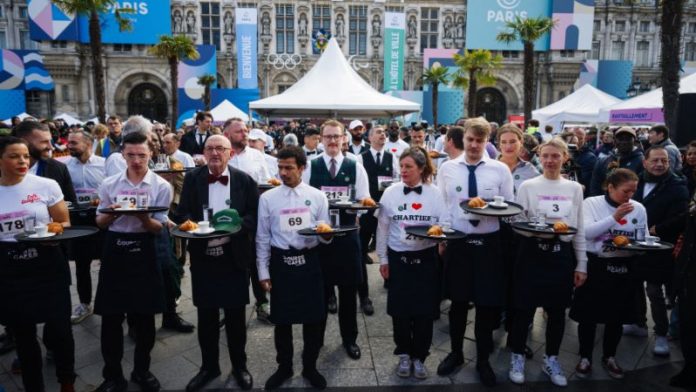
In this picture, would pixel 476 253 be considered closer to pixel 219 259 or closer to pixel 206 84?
pixel 219 259

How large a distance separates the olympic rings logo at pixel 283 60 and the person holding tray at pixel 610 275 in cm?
3431

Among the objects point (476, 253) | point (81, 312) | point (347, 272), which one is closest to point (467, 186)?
point (476, 253)

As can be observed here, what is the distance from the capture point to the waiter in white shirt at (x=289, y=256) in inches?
142

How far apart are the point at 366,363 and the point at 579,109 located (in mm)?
16993

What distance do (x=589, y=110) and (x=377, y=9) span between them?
23.5m

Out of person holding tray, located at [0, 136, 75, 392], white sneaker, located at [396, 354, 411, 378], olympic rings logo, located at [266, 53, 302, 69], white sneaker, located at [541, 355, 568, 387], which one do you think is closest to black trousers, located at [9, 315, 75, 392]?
person holding tray, located at [0, 136, 75, 392]

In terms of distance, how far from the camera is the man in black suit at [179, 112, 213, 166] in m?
7.96

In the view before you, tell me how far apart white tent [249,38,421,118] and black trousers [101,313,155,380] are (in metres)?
7.02

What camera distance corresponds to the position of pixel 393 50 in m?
33.9

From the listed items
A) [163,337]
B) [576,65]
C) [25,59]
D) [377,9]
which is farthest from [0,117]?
[576,65]

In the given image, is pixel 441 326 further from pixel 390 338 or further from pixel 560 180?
pixel 560 180

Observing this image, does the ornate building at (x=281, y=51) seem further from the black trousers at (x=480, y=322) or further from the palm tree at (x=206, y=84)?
the black trousers at (x=480, y=322)

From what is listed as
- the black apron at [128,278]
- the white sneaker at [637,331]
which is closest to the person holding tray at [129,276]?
the black apron at [128,278]

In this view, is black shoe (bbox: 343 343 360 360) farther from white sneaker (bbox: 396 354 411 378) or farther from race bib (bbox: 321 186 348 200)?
race bib (bbox: 321 186 348 200)
